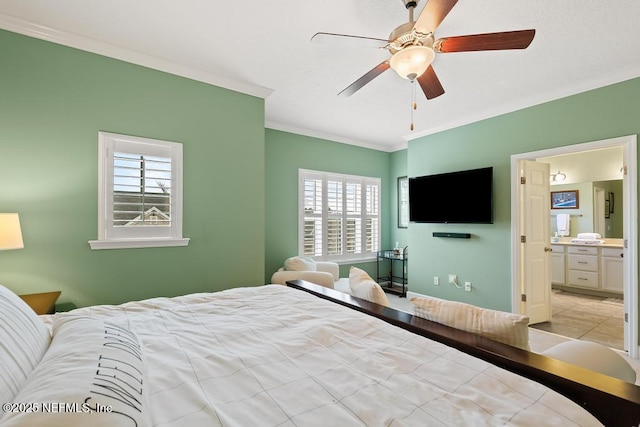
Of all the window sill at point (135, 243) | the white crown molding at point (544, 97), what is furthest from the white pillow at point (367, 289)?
the white crown molding at point (544, 97)

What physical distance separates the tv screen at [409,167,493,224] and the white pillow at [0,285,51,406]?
4167 millimetres

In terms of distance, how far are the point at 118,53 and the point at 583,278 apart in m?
7.24

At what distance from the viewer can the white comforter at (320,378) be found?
2.55ft

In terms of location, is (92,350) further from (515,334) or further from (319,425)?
(515,334)

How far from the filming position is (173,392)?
34.2 inches

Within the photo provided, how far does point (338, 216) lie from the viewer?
16.5ft

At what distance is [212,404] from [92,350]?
1.41 ft

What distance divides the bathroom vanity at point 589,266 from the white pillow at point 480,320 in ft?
15.9

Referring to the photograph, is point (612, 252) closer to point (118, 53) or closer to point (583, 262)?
point (583, 262)

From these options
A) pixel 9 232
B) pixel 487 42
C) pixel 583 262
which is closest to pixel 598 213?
pixel 583 262

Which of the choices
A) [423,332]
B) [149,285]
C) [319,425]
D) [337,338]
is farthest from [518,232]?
[149,285]

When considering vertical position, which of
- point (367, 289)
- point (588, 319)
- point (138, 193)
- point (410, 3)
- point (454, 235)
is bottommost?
point (588, 319)


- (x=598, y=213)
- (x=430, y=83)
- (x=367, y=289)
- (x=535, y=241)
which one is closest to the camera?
(x=367, y=289)

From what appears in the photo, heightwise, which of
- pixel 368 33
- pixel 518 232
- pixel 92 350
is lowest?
pixel 92 350
